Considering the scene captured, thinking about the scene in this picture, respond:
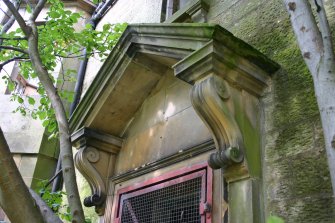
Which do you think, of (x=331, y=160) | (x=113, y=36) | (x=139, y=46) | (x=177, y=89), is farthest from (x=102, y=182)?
(x=331, y=160)

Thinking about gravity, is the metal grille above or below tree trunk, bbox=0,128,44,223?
above

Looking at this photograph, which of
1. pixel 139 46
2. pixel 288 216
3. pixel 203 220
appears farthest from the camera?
pixel 139 46

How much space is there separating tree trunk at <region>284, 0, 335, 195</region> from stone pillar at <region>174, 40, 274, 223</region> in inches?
32.3

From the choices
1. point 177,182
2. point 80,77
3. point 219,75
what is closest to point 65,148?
point 177,182

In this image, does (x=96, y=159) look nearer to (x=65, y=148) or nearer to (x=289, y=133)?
(x=65, y=148)

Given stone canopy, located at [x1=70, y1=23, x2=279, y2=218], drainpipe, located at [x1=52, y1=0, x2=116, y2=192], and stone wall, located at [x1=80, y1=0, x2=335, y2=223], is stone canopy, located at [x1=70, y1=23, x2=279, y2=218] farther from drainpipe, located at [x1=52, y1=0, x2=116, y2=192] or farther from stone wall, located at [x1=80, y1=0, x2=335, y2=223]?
drainpipe, located at [x1=52, y1=0, x2=116, y2=192]

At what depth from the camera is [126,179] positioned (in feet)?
14.4

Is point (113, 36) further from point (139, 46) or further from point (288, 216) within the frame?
point (288, 216)

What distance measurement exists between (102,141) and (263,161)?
2.28 metres

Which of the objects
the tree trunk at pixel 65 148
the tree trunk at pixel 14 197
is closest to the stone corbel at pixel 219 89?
the tree trunk at pixel 65 148

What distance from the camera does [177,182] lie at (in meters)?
3.55

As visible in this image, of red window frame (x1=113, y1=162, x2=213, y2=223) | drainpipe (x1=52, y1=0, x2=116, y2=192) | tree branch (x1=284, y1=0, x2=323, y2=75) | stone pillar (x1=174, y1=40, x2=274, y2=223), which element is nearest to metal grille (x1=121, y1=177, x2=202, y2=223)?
red window frame (x1=113, y1=162, x2=213, y2=223)

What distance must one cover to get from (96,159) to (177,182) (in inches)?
55.8

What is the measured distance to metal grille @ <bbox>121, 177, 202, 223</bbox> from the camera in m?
3.38
